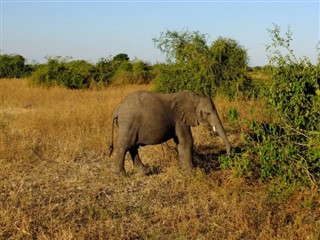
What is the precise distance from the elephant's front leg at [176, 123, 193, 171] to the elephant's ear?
114mm

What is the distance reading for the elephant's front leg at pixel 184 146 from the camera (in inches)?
259

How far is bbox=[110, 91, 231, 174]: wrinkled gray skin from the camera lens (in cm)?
636

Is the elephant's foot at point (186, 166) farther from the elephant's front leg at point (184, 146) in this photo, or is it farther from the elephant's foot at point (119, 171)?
the elephant's foot at point (119, 171)

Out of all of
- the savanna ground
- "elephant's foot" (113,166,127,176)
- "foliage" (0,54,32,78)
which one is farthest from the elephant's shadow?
"foliage" (0,54,32,78)

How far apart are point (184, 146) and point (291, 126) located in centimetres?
183

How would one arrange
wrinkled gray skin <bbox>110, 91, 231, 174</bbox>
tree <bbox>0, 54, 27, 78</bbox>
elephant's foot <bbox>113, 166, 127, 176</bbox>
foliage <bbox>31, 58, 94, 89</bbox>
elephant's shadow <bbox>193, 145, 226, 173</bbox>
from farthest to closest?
tree <bbox>0, 54, 27, 78</bbox> < foliage <bbox>31, 58, 94, 89</bbox> < elephant's shadow <bbox>193, 145, 226, 173</bbox> < elephant's foot <bbox>113, 166, 127, 176</bbox> < wrinkled gray skin <bbox>110, 91, 231, 174</bbox>

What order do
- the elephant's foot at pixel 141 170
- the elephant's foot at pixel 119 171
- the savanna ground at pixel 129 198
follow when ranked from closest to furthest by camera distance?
the savanna ground at pixel 129 198
the elephant's foot at pixel 119 171
the elephant's foot at pixel 141 170

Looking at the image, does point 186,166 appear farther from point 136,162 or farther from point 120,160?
point 120,160

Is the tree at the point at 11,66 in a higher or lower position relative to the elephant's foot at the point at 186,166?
higher

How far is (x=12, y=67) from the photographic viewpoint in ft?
95.9

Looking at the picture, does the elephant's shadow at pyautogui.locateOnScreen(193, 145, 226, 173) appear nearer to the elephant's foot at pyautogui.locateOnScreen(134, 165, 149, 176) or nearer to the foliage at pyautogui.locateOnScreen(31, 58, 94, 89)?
the elephant's foot at pyautogui.locateOnScreen(134, 165, 149, 176)

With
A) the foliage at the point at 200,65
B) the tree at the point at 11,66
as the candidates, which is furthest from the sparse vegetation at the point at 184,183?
the tree at the point at 11,66

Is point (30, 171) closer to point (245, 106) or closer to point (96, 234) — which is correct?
point (96, 234)

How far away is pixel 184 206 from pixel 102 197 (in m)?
1.09
